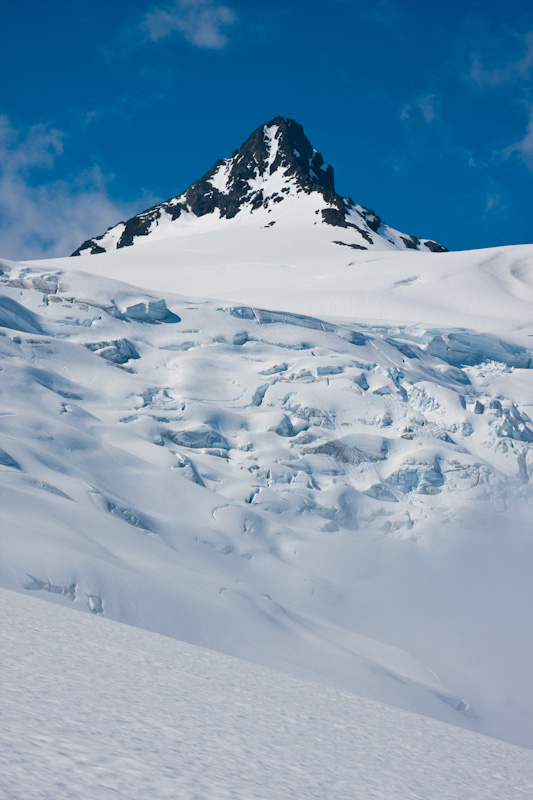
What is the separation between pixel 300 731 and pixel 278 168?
130 metres

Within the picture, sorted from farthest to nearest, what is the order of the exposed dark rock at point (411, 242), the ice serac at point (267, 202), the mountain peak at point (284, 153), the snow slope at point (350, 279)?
the mountain peak at point (284, 153) → the exposed dark rock at point (411, 242) → the ice serac at point (267, 202) → the snow slope at point (350, 279)

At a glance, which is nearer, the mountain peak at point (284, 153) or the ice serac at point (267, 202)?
the ice serac at point (267, 202)

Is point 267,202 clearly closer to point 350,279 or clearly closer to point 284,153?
point 284,153

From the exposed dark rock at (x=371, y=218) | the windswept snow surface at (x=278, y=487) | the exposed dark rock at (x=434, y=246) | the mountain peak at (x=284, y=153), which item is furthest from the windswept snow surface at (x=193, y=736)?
the mountain peak at (x=284, y=153)

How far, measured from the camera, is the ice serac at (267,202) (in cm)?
10062

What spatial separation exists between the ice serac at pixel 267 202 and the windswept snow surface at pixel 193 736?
8444 centimetres

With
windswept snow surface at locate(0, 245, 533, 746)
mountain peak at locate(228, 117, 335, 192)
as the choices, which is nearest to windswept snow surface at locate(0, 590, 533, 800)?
windswept snow surface at locate(0, 245, 533, 746)

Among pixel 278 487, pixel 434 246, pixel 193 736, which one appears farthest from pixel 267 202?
pixel 193 736

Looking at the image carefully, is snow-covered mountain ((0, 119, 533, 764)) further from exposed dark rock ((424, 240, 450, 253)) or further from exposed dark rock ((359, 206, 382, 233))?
exposed dark rock ((424, 240, 450, 253))

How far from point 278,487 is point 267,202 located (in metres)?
98.3

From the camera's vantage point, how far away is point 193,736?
362cm

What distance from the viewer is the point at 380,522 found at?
849 inches

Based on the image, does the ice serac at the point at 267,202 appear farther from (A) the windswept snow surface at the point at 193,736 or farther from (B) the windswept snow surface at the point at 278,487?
(A) the windswept snow surface at the point at 193,736

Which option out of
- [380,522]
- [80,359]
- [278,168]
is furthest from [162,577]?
[278,168]
